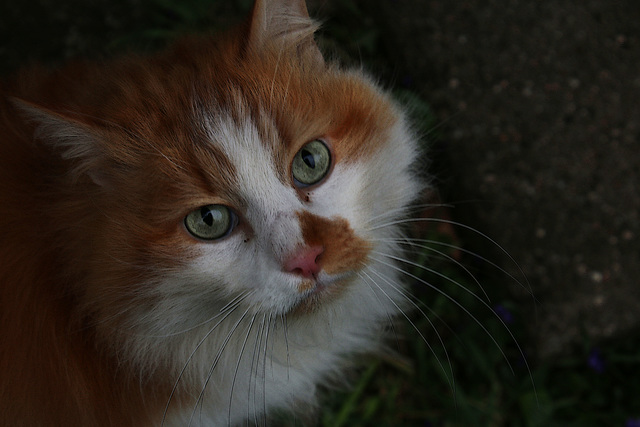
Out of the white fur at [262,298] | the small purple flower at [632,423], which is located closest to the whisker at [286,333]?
the white fur at [262,298]

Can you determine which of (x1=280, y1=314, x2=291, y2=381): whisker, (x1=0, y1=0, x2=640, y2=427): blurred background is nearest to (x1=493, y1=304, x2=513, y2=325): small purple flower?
(x1=0, y1=0, x2=640, y2=427): blurred background

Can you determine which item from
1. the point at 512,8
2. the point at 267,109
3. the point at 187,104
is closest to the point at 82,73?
the point at 187,104

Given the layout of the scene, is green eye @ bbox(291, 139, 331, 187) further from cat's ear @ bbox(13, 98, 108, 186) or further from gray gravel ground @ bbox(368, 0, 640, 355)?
gray gravel ground @ bbox(368, 0, 640, 355)

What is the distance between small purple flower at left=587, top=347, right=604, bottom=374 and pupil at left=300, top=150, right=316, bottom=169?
1.74 metres

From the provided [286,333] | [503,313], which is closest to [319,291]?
[286,333]

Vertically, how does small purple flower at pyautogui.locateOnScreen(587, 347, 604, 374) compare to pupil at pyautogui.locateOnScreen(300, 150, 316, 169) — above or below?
above

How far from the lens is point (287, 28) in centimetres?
160

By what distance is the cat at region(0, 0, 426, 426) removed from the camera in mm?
1388

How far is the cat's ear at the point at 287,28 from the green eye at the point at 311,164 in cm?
28

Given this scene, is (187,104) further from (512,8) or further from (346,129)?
(512,8)

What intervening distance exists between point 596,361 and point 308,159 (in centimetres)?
177

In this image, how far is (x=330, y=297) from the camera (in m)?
1.52

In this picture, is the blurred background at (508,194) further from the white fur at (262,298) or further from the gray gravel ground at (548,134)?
the white fur at (262,298)

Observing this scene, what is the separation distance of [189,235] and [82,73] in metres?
0.72
